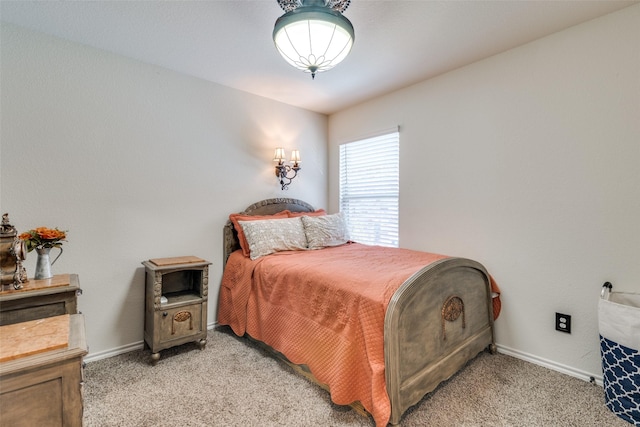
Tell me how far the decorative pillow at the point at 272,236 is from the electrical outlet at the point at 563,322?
205 cm

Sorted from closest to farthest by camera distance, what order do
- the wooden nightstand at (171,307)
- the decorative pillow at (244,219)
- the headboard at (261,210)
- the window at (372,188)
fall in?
1. the wooden nightstand at (171,307)
2. the decorative pillow at (244,219)
3. the headboard at (261,210)
4. the window at (372,188)

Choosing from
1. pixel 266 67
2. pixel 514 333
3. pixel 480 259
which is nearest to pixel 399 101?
pixel 266 67

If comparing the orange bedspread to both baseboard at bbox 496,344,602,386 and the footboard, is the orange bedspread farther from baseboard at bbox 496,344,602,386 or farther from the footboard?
baseboard at bbox 496,344,602,386

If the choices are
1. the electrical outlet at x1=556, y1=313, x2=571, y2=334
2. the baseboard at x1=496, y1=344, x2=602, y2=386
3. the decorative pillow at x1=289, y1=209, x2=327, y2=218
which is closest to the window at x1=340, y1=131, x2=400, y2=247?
the decorative pillow at x1=289, y1=209, x2=327, y2=218

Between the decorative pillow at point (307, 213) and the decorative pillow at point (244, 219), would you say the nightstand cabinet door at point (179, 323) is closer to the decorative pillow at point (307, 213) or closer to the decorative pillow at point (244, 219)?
the decorative pillow at point (244, 219)

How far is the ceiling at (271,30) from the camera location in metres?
1.82

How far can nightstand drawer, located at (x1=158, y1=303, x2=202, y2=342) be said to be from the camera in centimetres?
223

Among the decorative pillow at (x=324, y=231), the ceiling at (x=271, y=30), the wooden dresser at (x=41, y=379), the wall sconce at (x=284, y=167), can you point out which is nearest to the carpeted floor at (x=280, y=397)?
the wooden dresser at (x=41, y=379)

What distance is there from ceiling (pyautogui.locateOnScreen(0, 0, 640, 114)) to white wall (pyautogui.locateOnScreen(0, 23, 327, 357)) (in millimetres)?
204

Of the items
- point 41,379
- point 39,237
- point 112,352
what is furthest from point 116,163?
point 41,379

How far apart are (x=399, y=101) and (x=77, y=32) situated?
273cm

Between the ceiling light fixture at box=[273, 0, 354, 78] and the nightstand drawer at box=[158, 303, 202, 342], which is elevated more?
the ceiling light fixture at box=[273, 0, 354, 78]

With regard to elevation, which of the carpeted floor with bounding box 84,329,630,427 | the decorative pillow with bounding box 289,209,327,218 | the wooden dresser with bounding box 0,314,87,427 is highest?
the decorative pillow with bounding box 289,209,327,218

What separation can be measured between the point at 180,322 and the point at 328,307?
1269 millimetres
